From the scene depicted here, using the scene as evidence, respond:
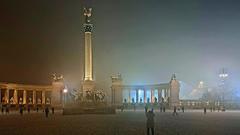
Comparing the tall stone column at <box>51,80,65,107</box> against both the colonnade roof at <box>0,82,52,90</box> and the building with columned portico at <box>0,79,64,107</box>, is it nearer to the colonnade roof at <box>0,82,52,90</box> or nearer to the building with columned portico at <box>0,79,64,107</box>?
the building with columned portico at <box>0,79,64,107</box>

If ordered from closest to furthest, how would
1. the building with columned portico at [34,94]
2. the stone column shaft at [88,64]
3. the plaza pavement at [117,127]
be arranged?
1. the plaza pavement at [117,127]
2. the stone column shaft at [88,64]
3. the building with columned portico at [34,94]

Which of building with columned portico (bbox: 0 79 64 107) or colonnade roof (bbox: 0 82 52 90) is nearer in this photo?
colonnade roof (bbox: 0 82 52 90)

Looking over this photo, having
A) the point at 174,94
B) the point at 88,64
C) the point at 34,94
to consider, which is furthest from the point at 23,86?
the point at 174,94

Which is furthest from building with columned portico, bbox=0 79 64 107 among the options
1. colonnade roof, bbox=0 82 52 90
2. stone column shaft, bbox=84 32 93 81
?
stone column shaft, bbox=84 32 93 81

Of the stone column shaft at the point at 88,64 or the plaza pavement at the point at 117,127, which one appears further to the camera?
the stone column shaft at the point at 88,64

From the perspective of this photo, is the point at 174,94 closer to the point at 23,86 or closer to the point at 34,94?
the point at 34,94

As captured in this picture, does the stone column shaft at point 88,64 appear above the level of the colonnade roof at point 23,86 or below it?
above

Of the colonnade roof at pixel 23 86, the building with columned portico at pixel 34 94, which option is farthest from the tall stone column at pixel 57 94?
the colonnade roof at pixel 23 86

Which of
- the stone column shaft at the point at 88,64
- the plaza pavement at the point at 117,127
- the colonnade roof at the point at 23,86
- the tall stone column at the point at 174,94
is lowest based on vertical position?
the plaza pavement at the point at 117,127

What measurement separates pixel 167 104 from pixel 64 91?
22.1 m

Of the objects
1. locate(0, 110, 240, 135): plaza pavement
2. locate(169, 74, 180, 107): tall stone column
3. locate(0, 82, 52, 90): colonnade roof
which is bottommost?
locate(0, 110, 240, 135): plaza pavement

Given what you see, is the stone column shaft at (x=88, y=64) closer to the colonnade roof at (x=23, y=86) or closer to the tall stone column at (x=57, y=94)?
the tall stone column at (x=57, y=94)

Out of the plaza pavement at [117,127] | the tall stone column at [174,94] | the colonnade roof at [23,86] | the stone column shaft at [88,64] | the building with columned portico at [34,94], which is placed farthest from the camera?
the building with columned portico at [34,94]

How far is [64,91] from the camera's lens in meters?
85.4
